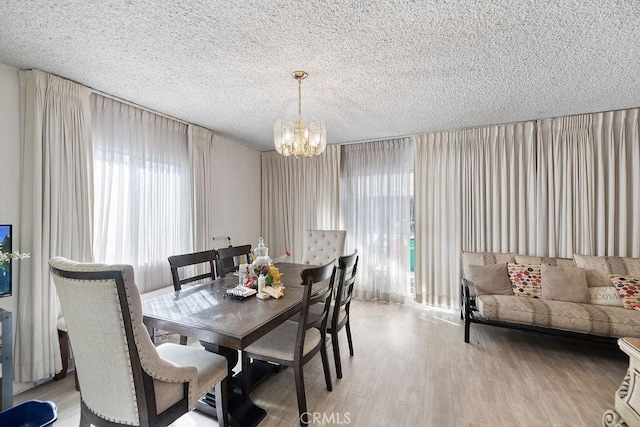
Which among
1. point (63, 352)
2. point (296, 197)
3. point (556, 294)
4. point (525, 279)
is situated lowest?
point (63, 352)

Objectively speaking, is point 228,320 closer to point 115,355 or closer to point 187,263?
point 115,355

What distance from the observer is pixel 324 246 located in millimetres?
3525

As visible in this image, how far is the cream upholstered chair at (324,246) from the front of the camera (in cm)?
343

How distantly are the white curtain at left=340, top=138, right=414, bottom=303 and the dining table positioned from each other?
2274mm

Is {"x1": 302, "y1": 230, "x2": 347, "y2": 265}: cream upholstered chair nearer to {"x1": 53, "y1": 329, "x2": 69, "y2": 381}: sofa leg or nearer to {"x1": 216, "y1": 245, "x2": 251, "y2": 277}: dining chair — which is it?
{"x1": 216, "y1": 245, "x2": 251, "y2": 277}: dining chair

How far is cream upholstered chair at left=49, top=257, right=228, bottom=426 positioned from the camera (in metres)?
1.09

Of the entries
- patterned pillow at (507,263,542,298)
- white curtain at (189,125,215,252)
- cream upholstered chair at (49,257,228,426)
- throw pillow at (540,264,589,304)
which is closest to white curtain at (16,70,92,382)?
white curtain at (189,125,215,252)

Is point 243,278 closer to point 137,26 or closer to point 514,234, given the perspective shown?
point 137,26

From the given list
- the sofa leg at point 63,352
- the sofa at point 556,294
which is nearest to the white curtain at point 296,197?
the sofa at point 556,294

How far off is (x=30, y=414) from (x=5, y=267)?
1.10 metres

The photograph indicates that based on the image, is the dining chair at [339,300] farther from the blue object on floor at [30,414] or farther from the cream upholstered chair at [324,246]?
the blue object on floor at [30,414]

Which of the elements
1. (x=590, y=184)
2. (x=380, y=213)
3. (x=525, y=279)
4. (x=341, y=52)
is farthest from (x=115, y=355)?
(x=590, y=184)

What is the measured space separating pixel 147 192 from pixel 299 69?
216 cm

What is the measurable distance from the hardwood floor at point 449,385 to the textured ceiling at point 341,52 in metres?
2.52
